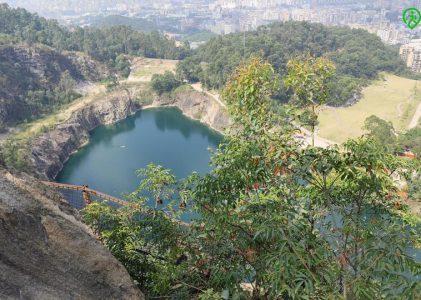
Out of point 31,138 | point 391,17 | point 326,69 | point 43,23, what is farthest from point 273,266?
point 391,17

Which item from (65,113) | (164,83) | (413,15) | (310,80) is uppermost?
(413,15)

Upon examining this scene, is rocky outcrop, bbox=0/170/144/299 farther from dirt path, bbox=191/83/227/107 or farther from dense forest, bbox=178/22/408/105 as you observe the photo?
dirt path, bbox=191/83/227/107

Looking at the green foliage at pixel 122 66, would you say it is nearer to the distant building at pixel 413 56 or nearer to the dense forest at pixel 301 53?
the dense forest at pixel 301 53

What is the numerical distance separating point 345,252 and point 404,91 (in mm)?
71028

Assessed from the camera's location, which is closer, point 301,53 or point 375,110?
point 375,110

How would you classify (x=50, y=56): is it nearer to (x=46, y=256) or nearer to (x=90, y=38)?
(x=90, y=38)

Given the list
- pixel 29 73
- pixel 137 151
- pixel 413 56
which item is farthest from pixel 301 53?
pixel 29 73

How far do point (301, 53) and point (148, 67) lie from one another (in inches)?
1229

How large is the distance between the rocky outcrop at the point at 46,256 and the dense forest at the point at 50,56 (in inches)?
1810

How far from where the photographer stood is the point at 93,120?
184ft

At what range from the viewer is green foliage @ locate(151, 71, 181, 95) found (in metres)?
64.9

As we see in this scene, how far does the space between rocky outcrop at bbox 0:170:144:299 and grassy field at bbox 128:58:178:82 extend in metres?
67.8

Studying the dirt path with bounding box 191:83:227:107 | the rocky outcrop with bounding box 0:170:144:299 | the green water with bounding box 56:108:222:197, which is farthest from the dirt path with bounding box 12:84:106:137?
the rocky outcrop with bounding box 0:170:144:299

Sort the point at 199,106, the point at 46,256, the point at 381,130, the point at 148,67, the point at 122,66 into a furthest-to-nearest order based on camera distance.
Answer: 1. the point at 148,67
2. the point at 122,66
3. the point at 199,106
4. the point at 381,130
5. the point at 46,256
